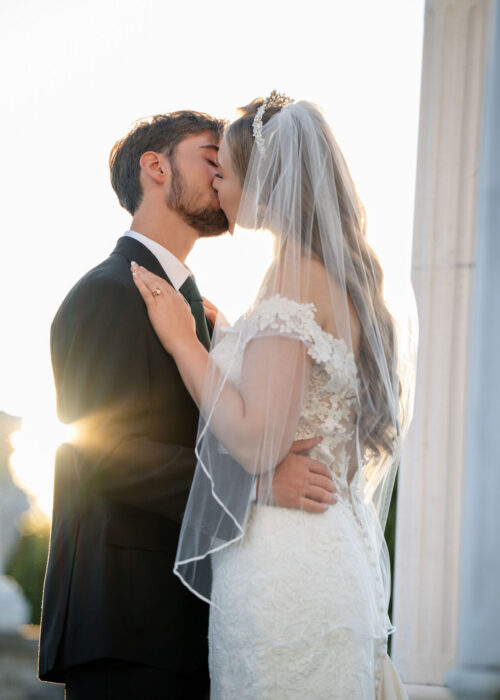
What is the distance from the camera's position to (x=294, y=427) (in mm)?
2336

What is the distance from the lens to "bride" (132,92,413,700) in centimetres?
226

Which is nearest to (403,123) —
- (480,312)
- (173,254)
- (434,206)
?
(434,206)

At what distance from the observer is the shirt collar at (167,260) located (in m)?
3.10

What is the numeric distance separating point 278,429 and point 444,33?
2.76 metres

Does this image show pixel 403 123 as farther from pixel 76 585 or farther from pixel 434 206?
pixel 76 585

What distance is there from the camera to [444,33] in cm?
411

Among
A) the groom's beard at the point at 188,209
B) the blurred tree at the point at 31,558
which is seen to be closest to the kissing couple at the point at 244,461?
the groom's beard at the point at 188,209

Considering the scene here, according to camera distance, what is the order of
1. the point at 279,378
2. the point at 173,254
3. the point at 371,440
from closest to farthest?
the point at 279,378 → the point at 371,440 → the point at 173,254

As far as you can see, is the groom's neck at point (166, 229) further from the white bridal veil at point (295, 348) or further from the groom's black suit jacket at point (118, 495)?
the white bridal veil at point (295, 348)

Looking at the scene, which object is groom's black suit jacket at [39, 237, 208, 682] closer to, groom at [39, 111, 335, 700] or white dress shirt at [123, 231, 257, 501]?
groom at [39, 111, 335, 700]

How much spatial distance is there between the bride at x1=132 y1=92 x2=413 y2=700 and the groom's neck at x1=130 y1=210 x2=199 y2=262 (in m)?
0.62

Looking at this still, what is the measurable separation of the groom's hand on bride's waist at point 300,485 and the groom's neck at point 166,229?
119cm

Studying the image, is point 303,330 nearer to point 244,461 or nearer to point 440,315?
point 244,461

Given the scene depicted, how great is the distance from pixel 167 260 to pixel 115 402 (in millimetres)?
728
